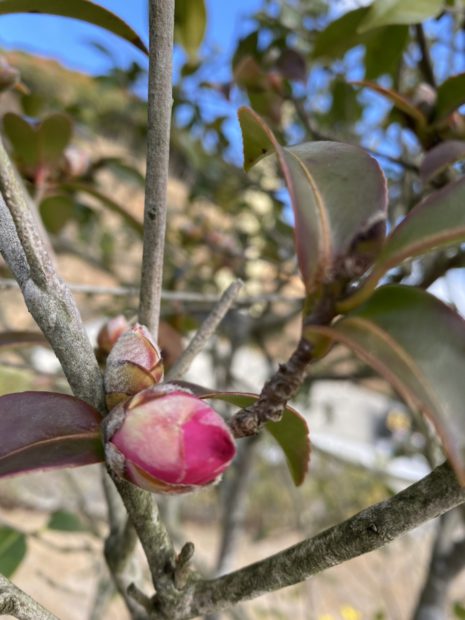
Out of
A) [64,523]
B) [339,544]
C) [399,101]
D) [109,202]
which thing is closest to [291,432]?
[339,544]

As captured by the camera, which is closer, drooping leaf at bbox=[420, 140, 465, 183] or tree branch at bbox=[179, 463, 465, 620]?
tree branch at bbox=[179, 463, 465, 620]

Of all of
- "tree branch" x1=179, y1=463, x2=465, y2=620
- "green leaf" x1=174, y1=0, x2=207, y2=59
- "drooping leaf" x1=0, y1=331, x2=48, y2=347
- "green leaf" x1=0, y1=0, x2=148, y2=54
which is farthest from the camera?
"green leaf" x1=174, y1=0, x2=207, y2=59

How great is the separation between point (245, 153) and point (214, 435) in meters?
0.21

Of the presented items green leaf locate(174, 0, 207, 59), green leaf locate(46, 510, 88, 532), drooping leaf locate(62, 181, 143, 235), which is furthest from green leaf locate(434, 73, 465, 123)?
green leaf locate(46, 510, 88, 532)

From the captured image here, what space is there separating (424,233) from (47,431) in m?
0.27

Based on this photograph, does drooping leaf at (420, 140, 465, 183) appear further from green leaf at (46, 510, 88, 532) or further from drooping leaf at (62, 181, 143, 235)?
green leaf at (46, 510, 88, 532)

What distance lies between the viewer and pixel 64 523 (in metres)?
1.25

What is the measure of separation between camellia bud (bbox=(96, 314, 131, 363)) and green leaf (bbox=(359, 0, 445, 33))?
20.0 inches

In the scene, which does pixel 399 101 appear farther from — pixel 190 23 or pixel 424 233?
pixel 424 233

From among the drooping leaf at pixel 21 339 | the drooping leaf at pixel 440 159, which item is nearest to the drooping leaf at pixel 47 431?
the drooping leaf at pixel 21 339

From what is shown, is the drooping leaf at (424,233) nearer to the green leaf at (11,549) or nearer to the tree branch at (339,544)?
the tree branch at (339,544)

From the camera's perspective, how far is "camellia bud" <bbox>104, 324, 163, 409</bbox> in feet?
1.43

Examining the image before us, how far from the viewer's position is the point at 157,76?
446 millimetres

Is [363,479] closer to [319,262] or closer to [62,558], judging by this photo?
[62,558]
